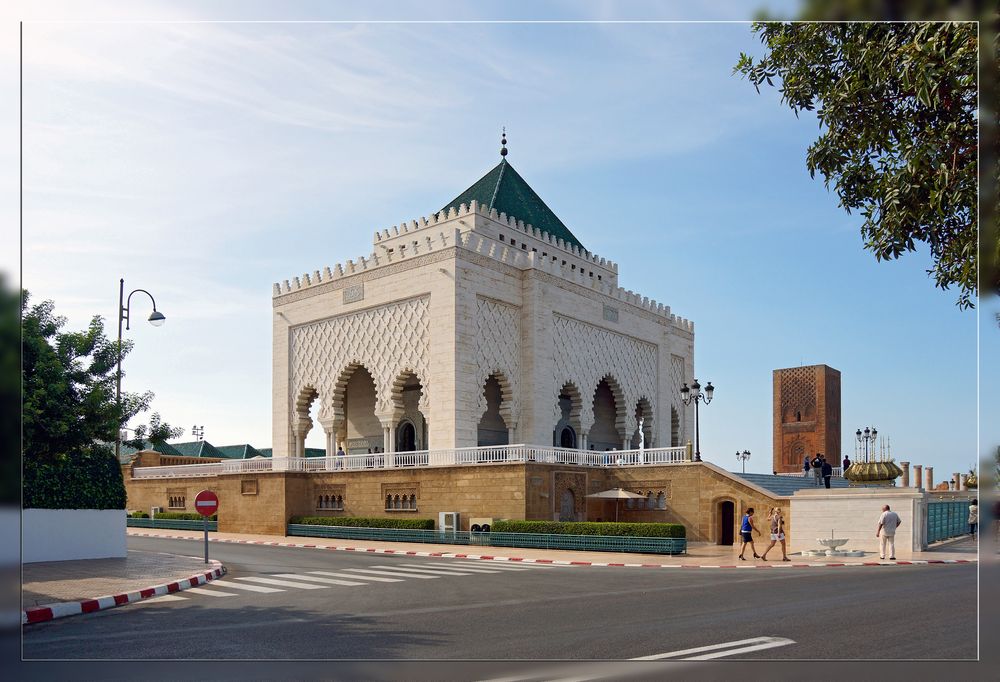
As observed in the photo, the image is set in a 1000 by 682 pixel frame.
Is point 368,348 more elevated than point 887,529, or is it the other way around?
point 368,348

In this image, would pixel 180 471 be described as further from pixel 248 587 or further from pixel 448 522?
pixel 248 587

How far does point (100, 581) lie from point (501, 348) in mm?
20732

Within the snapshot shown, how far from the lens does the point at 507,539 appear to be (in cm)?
2512

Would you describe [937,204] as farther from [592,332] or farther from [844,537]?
[592,332]

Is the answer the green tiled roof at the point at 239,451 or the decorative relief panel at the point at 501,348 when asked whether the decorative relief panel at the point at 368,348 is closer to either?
the decorative relief panel at the point at 501,348

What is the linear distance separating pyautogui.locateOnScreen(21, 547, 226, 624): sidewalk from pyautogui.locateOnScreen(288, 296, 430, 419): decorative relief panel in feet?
47.4

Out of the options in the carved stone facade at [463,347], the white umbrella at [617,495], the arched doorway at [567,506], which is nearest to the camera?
the white umbrella at [617,495]

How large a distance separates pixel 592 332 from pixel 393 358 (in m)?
8.94

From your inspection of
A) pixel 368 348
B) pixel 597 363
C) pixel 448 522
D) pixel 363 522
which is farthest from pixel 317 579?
pixel 597 363

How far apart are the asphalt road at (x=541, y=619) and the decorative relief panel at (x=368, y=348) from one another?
56.3 ft

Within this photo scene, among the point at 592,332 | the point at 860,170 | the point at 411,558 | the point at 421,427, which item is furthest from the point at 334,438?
the point at 860,170

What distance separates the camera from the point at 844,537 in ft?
72.5

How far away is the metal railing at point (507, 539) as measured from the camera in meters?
21.5

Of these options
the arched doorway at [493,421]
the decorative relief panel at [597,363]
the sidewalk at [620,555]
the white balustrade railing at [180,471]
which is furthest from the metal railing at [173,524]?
the decorative relief panel at [597,363]
